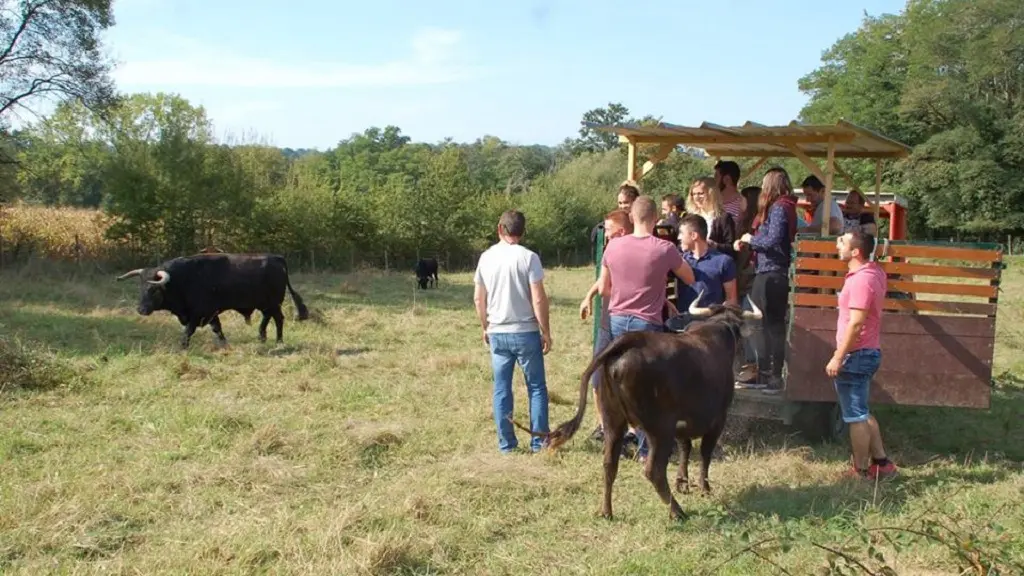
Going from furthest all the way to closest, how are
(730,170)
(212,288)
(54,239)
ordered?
1. (54,239)
2. (212,288)
3. (730,170)

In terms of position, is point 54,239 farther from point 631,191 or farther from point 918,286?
point 918,286

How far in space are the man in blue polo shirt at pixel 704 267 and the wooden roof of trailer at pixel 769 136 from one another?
3.81 ft

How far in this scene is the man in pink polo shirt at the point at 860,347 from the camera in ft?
17.7

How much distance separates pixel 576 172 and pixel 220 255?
36.5 m

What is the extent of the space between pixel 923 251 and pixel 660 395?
2552mm

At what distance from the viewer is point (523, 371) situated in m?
6.20

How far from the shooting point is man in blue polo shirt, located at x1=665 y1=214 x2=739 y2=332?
595 centimetres

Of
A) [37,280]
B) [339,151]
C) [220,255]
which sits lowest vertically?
[37,280]

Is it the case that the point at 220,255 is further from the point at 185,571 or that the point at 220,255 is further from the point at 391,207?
the point at 391,207

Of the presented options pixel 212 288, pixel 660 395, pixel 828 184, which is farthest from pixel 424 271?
pixel 660 395

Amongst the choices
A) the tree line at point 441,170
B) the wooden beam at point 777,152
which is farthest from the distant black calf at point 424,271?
the wooden beam at point 777,152

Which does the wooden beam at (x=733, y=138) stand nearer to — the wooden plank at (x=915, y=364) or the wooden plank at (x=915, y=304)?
the wooden plank at (x=915, y=304)

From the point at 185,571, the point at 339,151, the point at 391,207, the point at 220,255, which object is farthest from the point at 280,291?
the point at 339,151

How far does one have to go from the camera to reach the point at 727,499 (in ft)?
17.1
